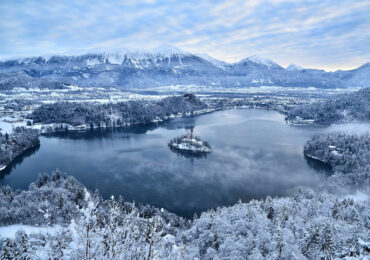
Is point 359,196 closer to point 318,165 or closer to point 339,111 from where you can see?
point 318,165

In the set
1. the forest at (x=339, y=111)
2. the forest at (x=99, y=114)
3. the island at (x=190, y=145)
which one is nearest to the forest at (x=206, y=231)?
the island at (x=190, y=145)

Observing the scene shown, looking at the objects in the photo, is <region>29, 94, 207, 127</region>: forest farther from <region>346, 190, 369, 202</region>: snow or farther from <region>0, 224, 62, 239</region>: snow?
<region>346, 190, 369, 202</region>: snow

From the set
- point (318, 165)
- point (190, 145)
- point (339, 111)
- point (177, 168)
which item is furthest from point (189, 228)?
point (339, 111)

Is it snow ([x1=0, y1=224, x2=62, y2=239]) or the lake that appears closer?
snow ([x1=0, y1=224, x2=62, y2=239])

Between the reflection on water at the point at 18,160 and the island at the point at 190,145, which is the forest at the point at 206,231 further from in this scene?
the island at the point at 190,145

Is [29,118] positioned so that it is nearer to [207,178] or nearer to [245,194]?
[207,178]

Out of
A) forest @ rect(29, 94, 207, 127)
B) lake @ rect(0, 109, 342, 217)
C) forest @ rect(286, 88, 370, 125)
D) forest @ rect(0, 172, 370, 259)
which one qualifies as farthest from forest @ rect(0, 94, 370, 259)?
forest @ rect(286, 88, 370, 125)
